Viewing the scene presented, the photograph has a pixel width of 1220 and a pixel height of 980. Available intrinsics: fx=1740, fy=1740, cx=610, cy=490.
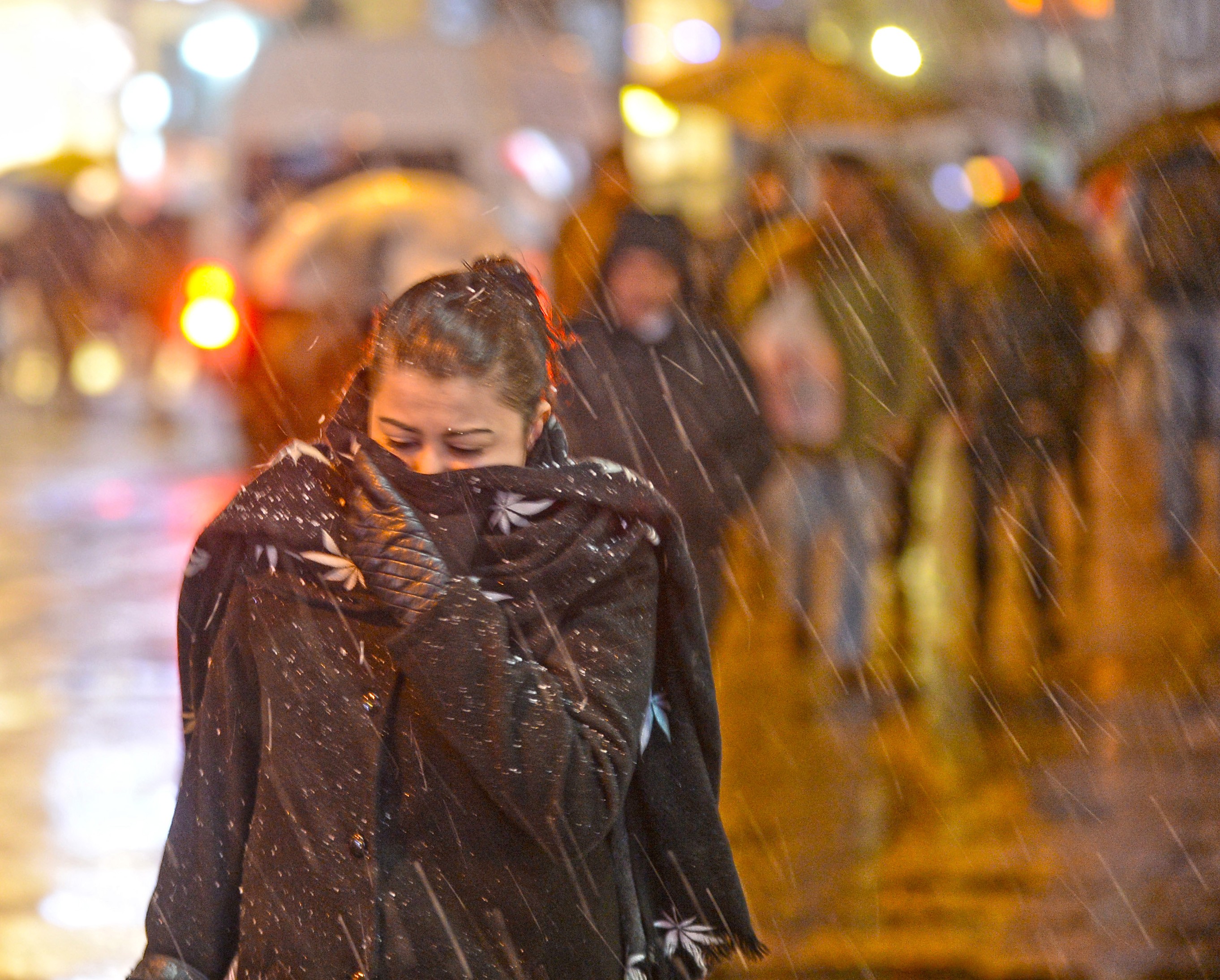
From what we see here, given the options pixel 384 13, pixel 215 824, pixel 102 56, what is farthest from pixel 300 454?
pixel 102 56

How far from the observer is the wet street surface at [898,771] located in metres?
4.99

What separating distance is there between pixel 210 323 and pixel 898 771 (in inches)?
343

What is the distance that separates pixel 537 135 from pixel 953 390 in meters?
10.6

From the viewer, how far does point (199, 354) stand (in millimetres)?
14898

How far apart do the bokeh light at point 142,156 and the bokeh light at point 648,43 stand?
1070 cm

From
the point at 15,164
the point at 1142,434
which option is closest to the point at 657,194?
the point at 15,164

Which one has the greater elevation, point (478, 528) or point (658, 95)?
point (658, 95)

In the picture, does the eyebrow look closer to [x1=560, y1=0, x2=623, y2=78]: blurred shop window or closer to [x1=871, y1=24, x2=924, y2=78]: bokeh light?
[x1=871, y1=24, x2=924, y2=78]: bokeh light

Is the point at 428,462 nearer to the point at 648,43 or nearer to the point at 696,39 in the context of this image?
the point at 696,39

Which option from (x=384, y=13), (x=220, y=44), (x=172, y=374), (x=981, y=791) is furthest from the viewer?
(x=220, y=44)

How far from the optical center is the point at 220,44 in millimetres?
30125

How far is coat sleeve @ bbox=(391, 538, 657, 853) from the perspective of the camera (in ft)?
7.30

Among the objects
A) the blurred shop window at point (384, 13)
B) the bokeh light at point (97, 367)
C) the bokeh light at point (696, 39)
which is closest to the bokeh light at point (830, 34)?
the bokeh light at point (696, 39)

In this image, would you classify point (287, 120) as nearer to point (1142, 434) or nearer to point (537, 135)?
point (537, 135)
